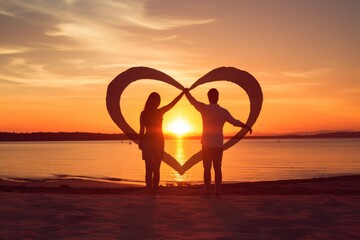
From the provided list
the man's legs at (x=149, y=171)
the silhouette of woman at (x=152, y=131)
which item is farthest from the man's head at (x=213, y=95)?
the man's legs at (x=149, y=171)

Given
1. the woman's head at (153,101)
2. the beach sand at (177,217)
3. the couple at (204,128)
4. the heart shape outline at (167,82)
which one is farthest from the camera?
the heart shape outline at (167,82)

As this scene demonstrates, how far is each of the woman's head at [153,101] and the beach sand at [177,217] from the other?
1951 mm

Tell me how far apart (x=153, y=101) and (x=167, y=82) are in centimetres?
198

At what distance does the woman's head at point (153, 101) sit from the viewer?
10.2 meters

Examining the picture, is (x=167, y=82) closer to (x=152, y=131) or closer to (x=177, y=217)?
(x=152, y=131)

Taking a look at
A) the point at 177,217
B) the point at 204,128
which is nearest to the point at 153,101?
the point at 204,128

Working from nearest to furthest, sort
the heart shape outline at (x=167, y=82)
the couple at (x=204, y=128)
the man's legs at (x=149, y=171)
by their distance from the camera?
1. the couple at (x=204, y=128)
2. the man's legs at (x=149, y=171)
3. the heart shape outline at (x=167, y=82)

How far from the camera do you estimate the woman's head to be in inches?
402

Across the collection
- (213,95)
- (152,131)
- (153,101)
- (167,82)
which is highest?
(167,82)

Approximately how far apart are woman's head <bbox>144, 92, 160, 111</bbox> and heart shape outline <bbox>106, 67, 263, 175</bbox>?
1591 millimetres

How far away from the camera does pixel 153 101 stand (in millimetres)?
10234

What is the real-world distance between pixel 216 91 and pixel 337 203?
132 inches

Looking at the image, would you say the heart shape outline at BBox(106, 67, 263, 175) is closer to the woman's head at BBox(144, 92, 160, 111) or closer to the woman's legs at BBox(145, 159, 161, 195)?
the woman's legs at BBox(145, 159, 161, 195)

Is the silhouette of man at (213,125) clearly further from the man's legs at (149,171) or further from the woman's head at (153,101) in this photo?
the man's legs at (149,171)
